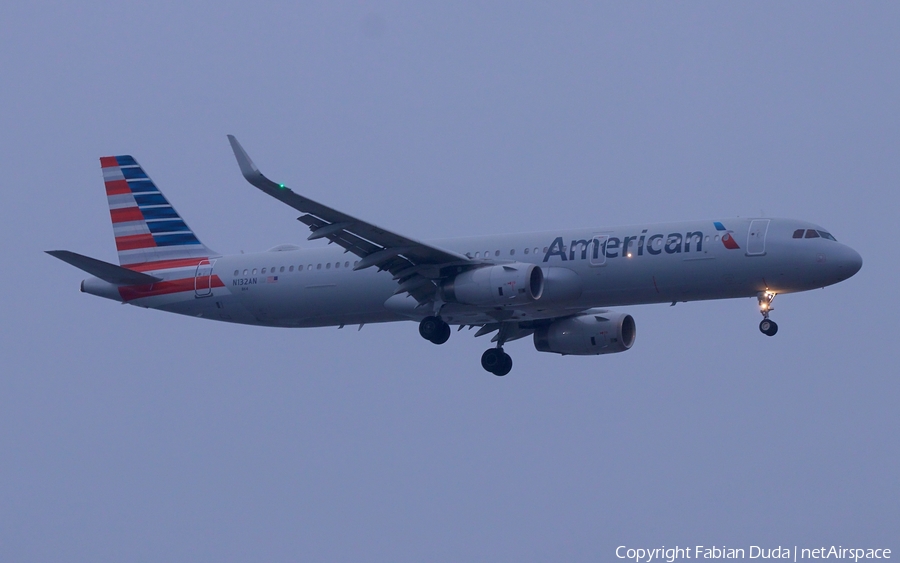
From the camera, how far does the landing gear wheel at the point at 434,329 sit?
4619 centimetres

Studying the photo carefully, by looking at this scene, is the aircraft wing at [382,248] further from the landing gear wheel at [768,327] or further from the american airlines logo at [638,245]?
the landing gear wheel at [768,327]

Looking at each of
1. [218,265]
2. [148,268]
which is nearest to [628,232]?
[218,265]

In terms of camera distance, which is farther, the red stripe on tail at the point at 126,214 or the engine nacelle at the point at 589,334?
the red stripe on tail at the point at 126,214

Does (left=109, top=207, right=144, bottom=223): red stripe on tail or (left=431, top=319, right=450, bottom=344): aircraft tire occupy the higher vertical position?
(left=109, top=207, right=144, bottom=223): red stripe on tail

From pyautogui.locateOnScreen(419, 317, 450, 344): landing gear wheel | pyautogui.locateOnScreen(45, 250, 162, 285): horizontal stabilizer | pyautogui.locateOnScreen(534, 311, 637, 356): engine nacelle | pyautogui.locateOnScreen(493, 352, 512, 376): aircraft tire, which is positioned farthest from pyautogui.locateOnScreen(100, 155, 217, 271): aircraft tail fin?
pyautogui.locateOnScreen(534, 311, 637, 356): engine nacelle

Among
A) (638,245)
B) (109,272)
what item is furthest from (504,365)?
(109,272)

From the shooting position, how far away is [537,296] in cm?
4341

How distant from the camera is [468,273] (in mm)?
44312

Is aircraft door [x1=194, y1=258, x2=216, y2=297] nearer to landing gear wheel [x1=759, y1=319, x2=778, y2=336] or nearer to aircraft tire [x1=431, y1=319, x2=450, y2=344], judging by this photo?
aircraft tire [x1=431, y1=319, x2=450, y2=344]

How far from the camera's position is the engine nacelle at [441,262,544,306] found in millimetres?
42844

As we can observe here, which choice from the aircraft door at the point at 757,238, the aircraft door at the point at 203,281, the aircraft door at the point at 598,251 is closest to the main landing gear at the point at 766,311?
the aircraft door at the point at 757,238

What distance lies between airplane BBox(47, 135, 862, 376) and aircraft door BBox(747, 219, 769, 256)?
3cm

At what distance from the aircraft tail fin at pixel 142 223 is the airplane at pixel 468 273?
0.06 metres

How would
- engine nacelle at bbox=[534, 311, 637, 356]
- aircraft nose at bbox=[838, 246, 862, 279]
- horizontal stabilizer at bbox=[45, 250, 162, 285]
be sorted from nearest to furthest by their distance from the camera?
aircraft nose at bbox=[838, 246, 862, 279] < horizontal stabilizer at bbox=[45, 250, 162, 285] < engine nacelle at bbox=[534, 311, 637, 356]
